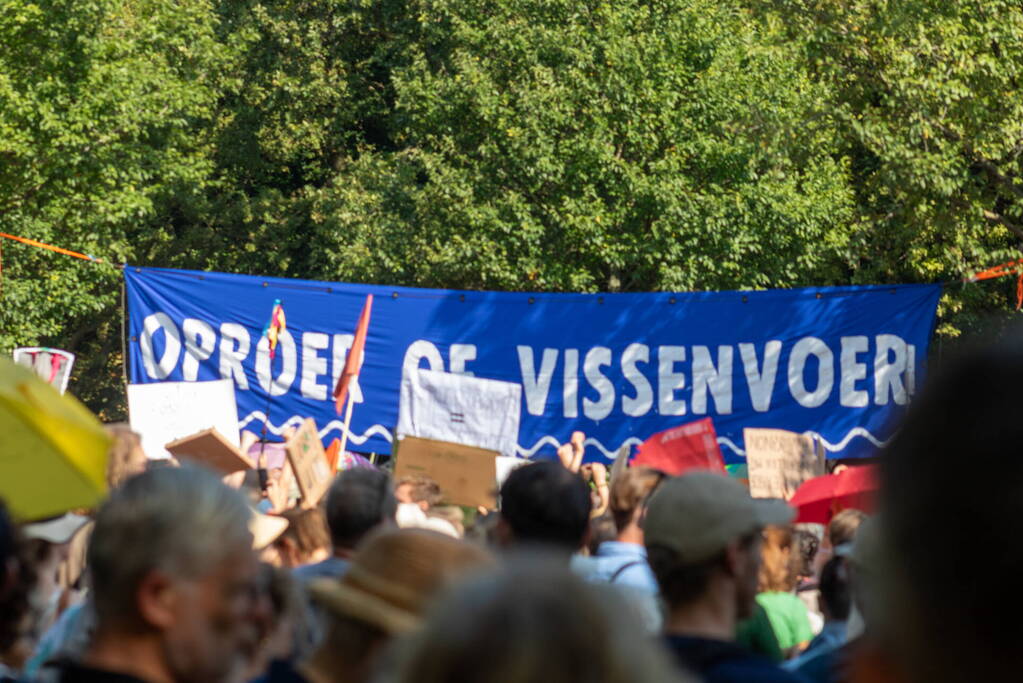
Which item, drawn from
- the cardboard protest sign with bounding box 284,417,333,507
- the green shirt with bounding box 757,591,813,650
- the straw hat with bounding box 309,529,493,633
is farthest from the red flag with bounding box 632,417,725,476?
the straw hat with bounding box 309,529,493,633

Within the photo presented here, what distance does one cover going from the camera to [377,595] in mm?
2018

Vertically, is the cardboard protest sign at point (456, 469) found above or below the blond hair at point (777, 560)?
above

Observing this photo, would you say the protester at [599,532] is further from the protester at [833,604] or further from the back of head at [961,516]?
the back of head at [961,516]

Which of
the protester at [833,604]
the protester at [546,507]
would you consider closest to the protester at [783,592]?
the protester at [833,604]

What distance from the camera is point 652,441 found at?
7.34m

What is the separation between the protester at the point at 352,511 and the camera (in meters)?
3.81

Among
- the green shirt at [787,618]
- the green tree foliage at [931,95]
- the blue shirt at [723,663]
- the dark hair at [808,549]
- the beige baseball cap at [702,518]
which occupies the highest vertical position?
the green tree foliage at [931,95]

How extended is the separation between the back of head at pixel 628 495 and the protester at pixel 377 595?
1.98 metres

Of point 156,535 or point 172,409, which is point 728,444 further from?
point 156,535

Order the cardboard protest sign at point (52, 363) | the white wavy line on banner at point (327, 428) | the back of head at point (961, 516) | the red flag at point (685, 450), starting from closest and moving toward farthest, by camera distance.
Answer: the back of head at point (961, 516) → the red flag at point (685, 450) → the cardboard protest sign at point (52, 363) → the white wavy line on banner at point (327, 428)

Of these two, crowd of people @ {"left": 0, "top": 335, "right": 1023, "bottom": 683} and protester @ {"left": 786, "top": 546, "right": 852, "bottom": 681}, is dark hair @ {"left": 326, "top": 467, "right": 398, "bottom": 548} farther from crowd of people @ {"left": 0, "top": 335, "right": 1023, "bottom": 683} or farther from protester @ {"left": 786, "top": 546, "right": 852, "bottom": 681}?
protester @ {"left": 786, "top": 546, "right": 852, "bottom": 681}

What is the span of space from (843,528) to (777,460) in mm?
4279

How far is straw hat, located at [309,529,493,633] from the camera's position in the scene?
2.00 m

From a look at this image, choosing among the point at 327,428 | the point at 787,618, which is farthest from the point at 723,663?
the point at 327,428
